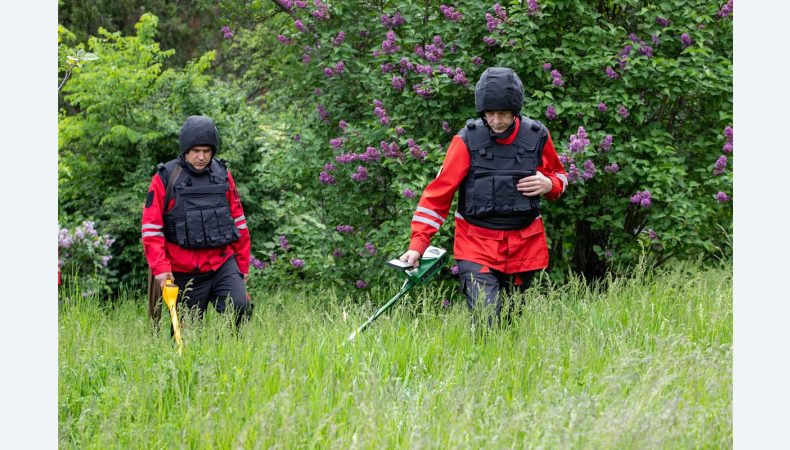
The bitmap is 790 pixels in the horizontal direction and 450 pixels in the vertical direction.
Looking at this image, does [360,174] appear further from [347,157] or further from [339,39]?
[339,39]

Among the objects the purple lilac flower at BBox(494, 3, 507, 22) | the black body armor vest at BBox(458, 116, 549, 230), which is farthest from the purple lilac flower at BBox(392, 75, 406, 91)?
the black body armor vest at BBox(458, 116, 549, 230)

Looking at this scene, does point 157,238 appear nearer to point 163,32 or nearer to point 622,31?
point 622,31

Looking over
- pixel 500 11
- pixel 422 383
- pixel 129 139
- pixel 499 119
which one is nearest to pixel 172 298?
pixel 422 383

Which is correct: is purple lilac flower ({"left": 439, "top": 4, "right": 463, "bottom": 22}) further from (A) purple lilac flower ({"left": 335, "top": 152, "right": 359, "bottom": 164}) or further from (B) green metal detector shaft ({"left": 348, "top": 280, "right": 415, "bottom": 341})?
(B) green metal detector shaft ({"left": 348, "top": 280, "right": 415, "bottom": 341})

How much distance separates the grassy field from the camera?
3297mm

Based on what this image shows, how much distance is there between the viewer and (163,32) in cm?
1772

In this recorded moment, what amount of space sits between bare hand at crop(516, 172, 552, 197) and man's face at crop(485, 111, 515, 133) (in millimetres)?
306

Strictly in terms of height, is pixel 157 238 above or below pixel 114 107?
below

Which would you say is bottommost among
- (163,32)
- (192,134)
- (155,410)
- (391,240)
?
(155,410)

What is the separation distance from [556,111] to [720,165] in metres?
1.18

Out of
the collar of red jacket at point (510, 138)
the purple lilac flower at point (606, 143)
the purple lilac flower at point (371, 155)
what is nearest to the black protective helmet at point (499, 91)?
the collar of red jacket at point (510, 138)

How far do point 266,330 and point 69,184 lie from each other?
532 cm

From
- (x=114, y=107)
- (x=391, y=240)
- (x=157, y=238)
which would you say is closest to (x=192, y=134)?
(x=157, y=238)

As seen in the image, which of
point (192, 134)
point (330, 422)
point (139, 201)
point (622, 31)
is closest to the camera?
point (330, 422)
